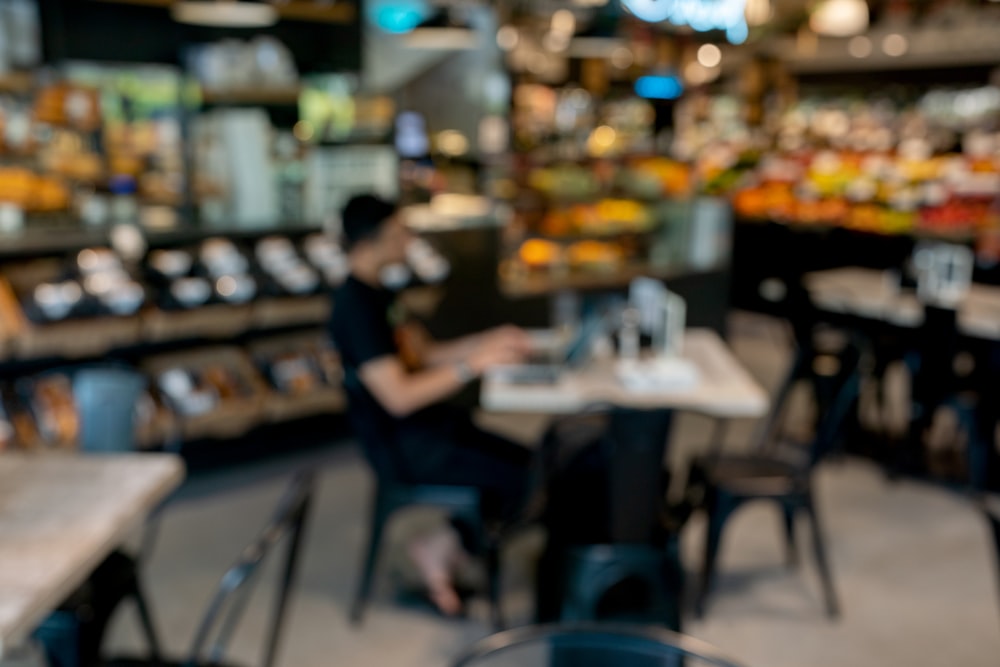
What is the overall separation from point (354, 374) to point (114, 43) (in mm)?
2992

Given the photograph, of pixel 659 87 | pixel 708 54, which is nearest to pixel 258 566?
pixel 659 87

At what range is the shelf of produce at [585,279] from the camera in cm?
587

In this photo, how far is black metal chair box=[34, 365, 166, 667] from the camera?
2090 millimetres

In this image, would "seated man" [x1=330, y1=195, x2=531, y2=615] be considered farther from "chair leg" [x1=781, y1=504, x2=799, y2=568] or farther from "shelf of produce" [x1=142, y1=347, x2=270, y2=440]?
"shelf of produce" [x1=142, y1=347, x2=270, y2=440]

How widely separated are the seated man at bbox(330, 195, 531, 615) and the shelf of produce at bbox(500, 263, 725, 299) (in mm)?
2631

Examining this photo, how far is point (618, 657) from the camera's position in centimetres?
180

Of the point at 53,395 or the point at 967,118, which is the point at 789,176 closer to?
the point at 967,118

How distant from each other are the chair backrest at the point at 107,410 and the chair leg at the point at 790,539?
2404mm

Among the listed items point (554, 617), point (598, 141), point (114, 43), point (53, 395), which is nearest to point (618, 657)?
point (554, 617)

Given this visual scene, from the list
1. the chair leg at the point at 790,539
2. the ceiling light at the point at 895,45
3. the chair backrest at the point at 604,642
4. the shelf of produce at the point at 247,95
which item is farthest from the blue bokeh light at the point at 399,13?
the ceiling light at the point at 895,45

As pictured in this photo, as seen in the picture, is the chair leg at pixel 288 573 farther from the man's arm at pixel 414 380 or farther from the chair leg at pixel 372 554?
the chair leg at pixel 372 554

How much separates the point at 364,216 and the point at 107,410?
1.00 m

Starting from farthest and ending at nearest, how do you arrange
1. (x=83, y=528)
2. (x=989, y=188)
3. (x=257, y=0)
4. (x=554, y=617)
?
(x=989, y=188), (x=257, y=0), (x=554, y=617), (x=83, y=528)

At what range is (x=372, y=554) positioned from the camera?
3.18 m
